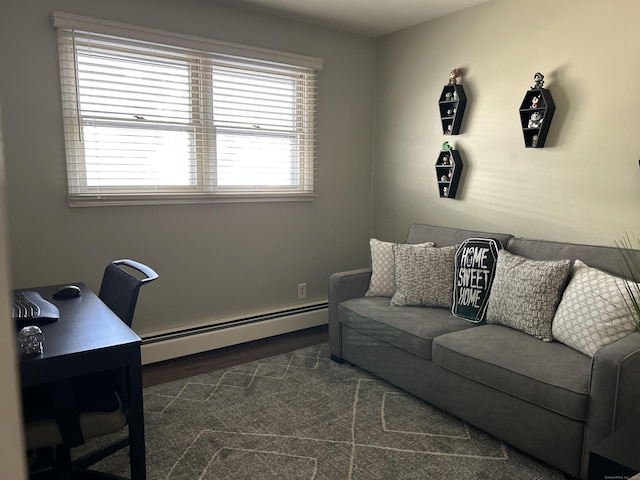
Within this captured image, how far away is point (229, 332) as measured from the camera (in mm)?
3482

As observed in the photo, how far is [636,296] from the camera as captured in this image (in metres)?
2.06

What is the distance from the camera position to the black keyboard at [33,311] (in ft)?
5.65

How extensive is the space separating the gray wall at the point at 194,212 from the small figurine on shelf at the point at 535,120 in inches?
59.9

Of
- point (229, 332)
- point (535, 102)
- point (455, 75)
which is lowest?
point (229, 332)

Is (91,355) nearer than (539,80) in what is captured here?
Yes

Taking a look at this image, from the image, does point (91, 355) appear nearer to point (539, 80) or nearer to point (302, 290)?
point (302, 290)

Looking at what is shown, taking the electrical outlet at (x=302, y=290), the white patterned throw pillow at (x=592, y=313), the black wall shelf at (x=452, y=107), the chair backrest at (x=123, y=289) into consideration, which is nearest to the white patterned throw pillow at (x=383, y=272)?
the electrical outlet at (x=302, y=290)

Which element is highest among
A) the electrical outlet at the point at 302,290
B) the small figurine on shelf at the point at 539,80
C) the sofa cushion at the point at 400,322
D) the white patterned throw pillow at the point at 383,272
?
the small figurine on shelf at the point at 539,80

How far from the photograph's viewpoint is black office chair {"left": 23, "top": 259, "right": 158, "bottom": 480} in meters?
Result: 1.50

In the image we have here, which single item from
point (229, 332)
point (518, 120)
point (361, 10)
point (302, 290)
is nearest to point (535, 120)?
point (518, 120)

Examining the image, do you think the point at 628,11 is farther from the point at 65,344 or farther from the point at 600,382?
the point at 65,344

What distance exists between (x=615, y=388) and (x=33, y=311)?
2213 millimetres

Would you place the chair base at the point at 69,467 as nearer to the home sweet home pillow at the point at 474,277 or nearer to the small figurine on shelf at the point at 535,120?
the home sweet home pillow at the point at 474,277

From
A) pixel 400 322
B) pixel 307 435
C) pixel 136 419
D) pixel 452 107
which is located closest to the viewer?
pixel 136 419
